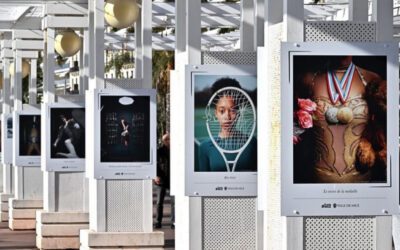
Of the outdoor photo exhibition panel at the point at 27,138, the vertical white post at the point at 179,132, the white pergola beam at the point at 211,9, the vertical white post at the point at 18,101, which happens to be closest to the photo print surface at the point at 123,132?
the vertical white post at the point at 179,132

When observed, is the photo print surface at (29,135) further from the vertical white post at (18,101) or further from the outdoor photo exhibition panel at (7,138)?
the outdoor photo exhibition panel at (7,138)

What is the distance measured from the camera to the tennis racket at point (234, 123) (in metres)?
12.7

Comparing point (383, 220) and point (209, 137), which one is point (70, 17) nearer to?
point (209, 137)

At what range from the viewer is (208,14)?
28.6 metres

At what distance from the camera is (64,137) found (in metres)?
22.6

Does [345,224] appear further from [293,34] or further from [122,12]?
[122,12]

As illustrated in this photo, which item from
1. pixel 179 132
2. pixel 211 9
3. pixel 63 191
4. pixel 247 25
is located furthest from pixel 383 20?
pixel 211 9

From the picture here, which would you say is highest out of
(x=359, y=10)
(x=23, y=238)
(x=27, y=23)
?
(x=27, y=23)

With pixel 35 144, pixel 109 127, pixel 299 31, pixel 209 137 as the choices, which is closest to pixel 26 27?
pixel 35 144

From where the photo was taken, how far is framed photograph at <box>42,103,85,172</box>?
22.4 m

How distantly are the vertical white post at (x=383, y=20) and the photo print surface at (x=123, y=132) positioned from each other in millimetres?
7583

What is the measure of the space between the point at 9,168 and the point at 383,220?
77.9 ft

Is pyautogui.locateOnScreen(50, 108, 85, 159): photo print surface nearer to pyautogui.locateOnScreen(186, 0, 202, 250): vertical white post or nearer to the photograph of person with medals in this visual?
pyautogui.locateOnScreen(186, 0, 202, 250): vertical white post

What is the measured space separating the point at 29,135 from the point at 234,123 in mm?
16099
